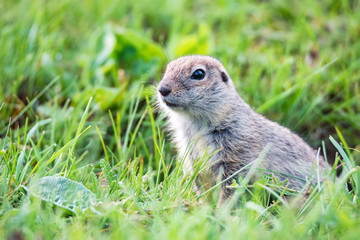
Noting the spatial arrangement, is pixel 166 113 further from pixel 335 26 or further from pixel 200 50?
pixel 335 26

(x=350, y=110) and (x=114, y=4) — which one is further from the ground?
(x=114, y=4)

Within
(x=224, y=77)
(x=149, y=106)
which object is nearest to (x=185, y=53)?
(x=224, y=77)

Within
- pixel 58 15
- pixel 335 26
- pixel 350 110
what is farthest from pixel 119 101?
pixel 335 26

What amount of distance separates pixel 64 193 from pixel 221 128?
1524 mm

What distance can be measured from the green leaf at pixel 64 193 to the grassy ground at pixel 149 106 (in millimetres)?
29

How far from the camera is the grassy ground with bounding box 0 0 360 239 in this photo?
271 centimetres

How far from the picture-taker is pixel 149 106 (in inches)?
152

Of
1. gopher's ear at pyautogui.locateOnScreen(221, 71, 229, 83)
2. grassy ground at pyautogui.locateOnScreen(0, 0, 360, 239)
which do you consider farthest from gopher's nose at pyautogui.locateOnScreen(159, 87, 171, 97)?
gopher's ear at pyautogui.locateOnScreen(221, 71, 229, 83)

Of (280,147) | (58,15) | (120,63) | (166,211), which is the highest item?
(58,15)

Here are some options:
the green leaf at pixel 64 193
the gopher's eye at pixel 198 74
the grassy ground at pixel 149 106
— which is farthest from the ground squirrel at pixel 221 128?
the green leaf at pixel 64 193

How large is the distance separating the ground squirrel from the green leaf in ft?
3.32

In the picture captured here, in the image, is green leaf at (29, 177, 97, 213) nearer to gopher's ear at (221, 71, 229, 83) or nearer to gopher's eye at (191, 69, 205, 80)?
gopher's eye at (191, 69, 205, 80)

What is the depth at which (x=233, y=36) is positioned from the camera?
6.20 metres

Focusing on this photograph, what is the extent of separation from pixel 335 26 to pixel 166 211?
439 centimetres
